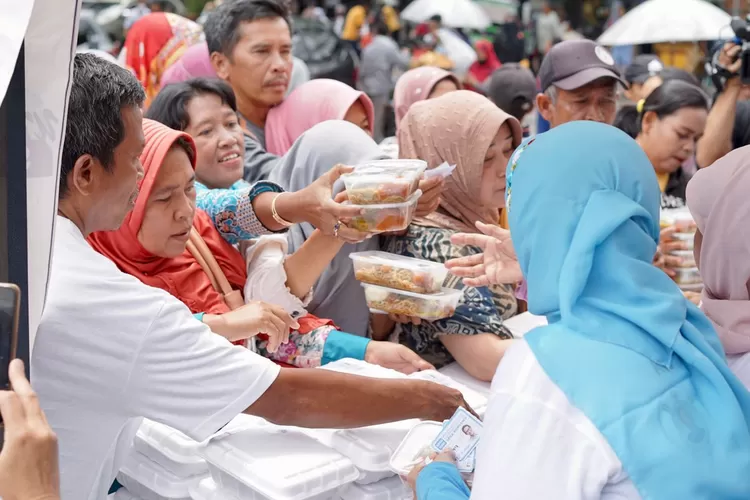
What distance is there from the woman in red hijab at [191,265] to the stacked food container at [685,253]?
54.1 inches

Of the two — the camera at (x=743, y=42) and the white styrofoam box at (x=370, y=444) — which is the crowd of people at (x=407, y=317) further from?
the camera at (x=743, y=42)

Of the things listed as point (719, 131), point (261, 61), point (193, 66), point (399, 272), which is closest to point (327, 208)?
point (399, 272)

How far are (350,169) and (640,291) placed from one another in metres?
1.17

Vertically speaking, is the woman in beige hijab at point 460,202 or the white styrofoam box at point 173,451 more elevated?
the woman in beige hijab at point 460,202

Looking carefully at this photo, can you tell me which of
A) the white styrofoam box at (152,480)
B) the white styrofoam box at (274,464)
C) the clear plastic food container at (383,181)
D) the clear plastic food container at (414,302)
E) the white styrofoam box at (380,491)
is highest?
the clear plastic food container at (383,181)

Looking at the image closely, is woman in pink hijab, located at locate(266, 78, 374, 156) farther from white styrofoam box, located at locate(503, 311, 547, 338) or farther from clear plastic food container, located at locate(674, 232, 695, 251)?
clear plastic food container, located at locate(674, 232, 695, 251)

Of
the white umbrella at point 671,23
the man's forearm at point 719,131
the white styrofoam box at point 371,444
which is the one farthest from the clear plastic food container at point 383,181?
the white umbrella at point 671,23

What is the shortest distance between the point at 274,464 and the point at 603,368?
789mm

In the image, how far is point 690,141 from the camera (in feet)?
12.6

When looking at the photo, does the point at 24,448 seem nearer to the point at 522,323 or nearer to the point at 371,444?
the point at 371,444

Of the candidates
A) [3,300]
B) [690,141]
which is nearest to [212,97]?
[3,300]

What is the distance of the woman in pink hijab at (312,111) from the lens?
3.43 metres

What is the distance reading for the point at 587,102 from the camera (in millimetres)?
3557

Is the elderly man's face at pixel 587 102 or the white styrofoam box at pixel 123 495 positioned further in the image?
the elderly man's face at pixel 587 102
